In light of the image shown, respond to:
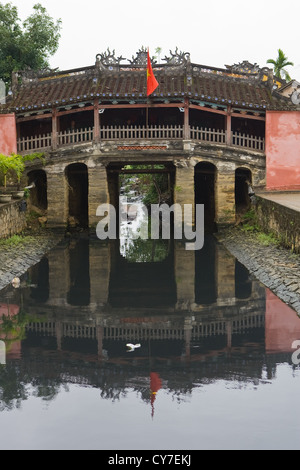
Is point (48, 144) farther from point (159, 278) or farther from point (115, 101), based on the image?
point (159, 278)

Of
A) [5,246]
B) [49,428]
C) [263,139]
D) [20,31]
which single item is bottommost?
[49,428]

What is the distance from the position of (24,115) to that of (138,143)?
5196mm

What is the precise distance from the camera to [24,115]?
26.9 meters

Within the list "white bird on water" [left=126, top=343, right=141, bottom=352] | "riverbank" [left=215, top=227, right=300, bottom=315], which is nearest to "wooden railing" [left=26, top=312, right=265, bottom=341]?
"white bird on water" [left=126, top=343, right=141, bottom=352]

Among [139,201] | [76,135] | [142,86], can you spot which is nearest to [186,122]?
[142,86]

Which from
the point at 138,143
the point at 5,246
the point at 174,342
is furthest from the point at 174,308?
the point at 138,143

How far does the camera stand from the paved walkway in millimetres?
21422

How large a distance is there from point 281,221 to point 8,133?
13034mm

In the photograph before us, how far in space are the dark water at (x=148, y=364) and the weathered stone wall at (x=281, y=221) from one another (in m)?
1.84

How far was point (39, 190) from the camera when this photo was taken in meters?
29.7

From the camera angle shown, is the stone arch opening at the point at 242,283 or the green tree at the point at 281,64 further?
the green tree at the point at 281,64

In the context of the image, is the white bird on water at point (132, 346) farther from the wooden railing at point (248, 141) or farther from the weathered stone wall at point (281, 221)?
the wooden railing at point (248, 141)

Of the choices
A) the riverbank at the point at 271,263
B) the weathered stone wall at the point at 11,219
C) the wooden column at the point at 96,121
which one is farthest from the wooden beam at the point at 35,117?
the riverbank at the point at 271,263

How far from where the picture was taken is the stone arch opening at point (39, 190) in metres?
28.7
